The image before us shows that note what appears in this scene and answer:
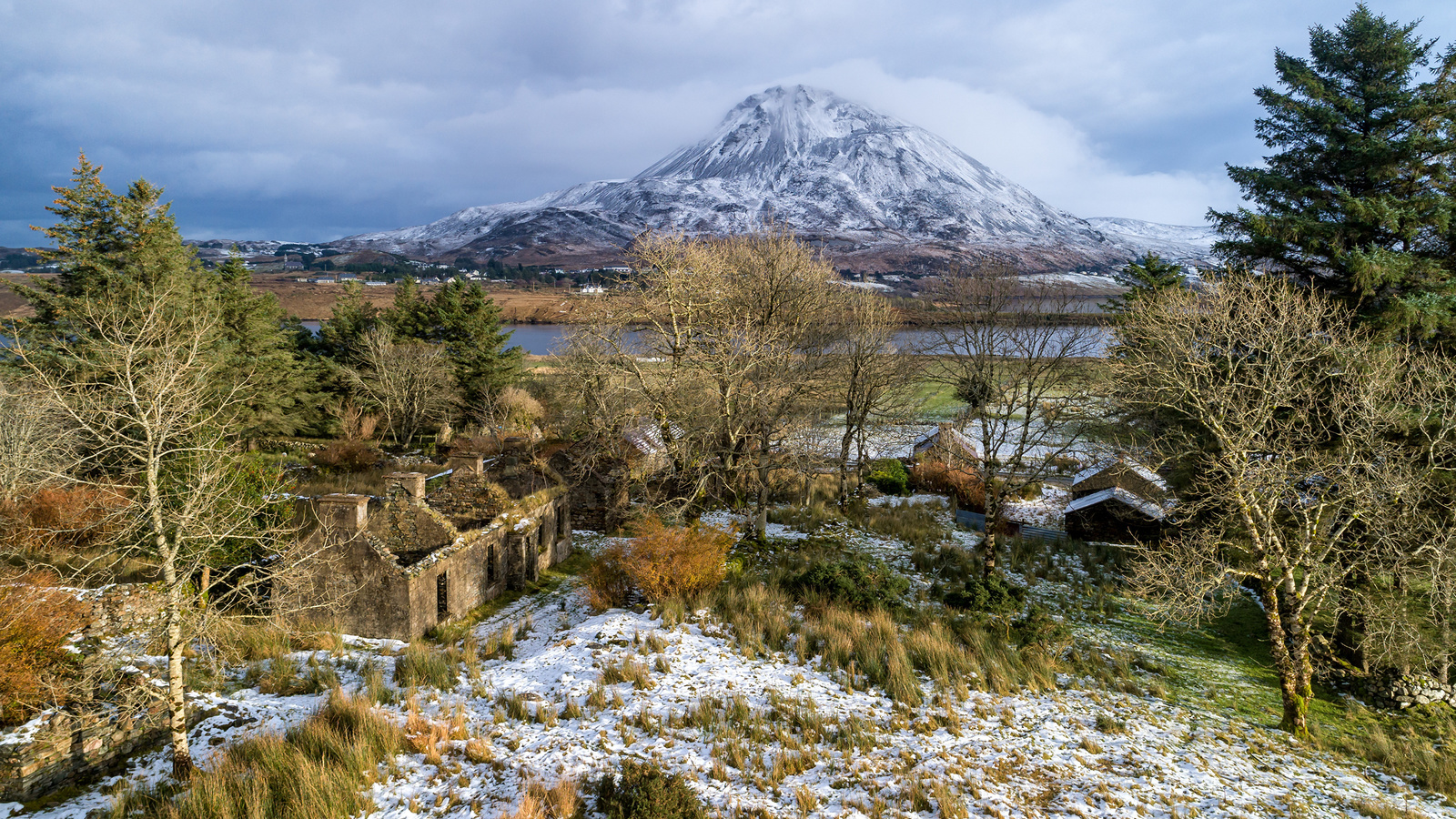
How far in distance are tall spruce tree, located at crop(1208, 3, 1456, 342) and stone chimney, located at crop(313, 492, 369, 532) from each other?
22029mm

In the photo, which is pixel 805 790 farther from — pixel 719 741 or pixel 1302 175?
pixel 1302 175

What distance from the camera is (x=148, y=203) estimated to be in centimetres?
2717

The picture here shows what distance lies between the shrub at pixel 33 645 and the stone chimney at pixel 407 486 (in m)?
5.77

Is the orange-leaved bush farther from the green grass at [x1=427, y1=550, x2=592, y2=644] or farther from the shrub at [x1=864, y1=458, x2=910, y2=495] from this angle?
the shrub at [x1=864, y1=458, x2=910, y2=495]

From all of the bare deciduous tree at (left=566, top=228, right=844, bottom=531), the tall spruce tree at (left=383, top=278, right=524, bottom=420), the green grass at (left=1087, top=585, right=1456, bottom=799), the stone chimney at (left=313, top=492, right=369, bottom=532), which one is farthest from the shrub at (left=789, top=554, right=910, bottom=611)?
the tall spruce tree at (left=383, top=278, right=524, bottom=420)

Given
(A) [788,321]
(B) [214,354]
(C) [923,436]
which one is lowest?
(C) [923,436]

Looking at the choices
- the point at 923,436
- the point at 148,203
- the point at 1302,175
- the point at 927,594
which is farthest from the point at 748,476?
the point at 148,203

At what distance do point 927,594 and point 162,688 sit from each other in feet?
51.3

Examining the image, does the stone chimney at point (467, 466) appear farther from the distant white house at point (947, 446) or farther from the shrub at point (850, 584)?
the distant white house at point (947, 446)

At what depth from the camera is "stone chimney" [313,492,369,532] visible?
1274 centimetres

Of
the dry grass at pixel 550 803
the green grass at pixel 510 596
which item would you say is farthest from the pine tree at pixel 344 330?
the dry grass at pixel 550 803

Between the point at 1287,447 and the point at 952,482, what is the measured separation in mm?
20406

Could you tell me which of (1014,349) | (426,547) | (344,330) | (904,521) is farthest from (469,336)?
(1014,349)

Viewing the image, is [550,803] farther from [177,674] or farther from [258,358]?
[258,358]
